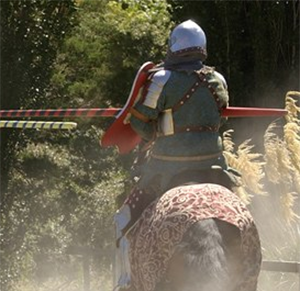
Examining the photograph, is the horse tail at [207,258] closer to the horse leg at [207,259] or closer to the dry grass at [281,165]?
the horse leg at [207,259]

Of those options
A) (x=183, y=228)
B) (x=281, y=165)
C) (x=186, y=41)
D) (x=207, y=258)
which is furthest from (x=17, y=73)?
(x=207, y=258)

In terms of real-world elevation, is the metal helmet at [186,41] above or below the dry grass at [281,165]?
above

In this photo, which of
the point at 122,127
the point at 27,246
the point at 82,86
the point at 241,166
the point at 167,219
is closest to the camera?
Answer: the point at 167,219

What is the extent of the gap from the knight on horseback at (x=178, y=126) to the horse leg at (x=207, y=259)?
19.9 inches

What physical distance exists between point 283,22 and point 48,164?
13.4 ft

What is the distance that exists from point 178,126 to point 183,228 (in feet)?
2.40

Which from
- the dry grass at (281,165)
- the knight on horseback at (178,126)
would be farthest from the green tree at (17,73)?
the knight on horseback at (178,126)

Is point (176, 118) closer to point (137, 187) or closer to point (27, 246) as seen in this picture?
point (137, 187)

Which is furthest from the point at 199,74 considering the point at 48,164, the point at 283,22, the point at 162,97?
the point at 48,164

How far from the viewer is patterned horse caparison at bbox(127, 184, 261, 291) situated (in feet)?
15.4

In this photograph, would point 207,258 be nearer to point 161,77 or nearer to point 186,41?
point 161,77

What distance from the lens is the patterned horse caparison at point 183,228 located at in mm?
4688

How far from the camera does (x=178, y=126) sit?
5180 mm

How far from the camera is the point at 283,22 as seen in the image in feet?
37.7
